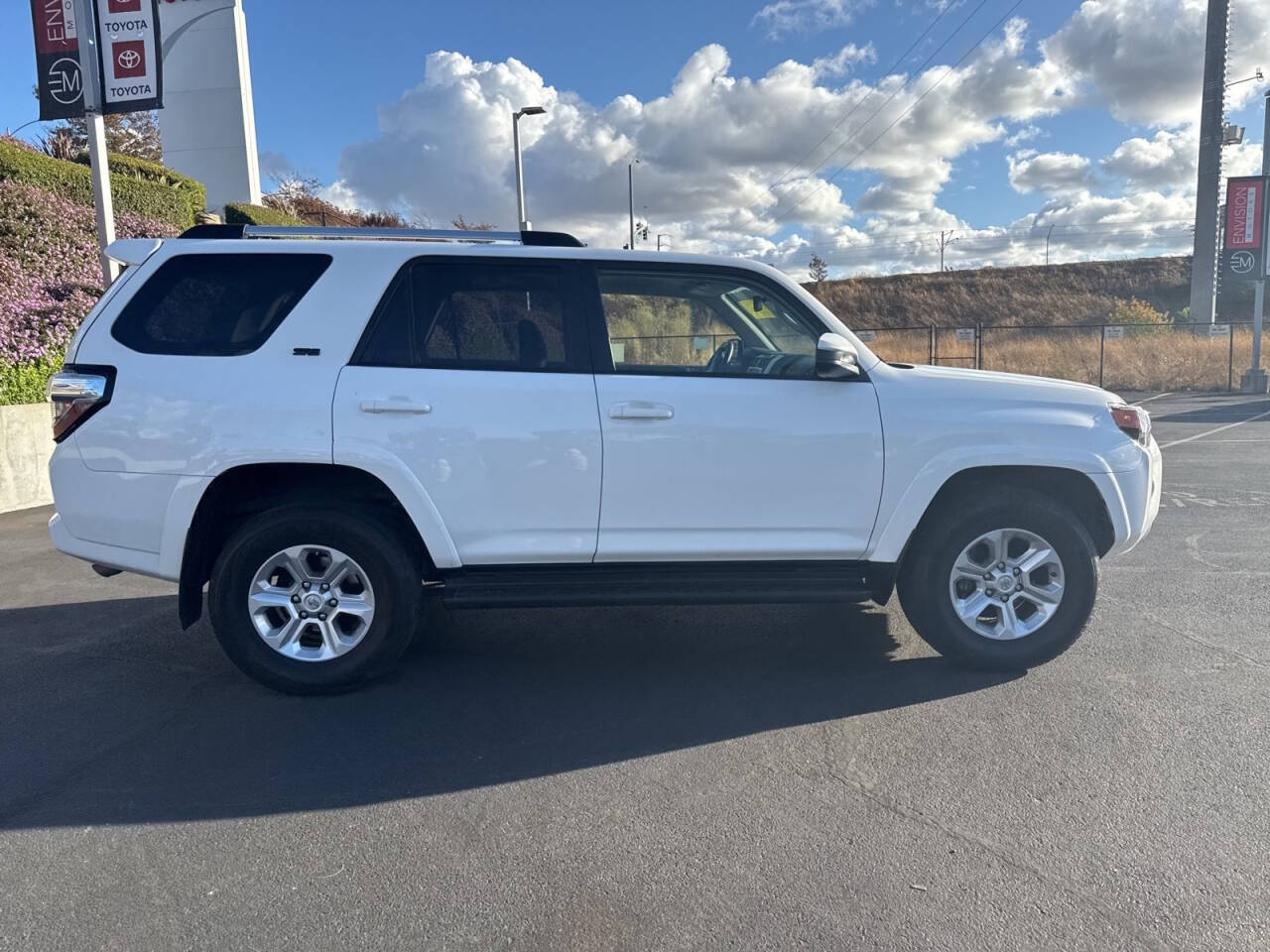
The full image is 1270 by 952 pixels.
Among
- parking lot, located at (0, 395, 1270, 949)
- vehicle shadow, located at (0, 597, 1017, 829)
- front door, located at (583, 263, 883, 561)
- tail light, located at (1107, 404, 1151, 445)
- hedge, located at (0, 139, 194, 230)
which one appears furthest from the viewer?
hedge, located at (0, 139, 194, 230)

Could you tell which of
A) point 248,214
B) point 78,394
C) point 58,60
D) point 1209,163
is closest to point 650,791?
point 78,394

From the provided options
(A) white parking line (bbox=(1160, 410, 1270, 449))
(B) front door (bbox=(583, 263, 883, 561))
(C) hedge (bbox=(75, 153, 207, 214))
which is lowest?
(A) white parking line (bbox=(1160, 410, 1270, 449))

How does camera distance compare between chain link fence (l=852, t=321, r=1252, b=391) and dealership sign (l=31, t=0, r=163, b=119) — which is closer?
dealership sign (l=31, t=0, r=163, b=119)

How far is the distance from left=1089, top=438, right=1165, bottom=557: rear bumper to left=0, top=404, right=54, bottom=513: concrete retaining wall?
8.84 meters

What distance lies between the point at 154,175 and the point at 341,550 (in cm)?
1787

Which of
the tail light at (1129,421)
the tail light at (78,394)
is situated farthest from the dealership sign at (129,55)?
the tail light at (1129,421)

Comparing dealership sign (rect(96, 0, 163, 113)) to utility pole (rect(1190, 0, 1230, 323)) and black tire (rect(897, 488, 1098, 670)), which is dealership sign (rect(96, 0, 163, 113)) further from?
utility pole (rect(1190, 0, 1230, 323))

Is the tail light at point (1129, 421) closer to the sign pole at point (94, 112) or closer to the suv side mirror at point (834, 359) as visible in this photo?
the suv side mirror at point (834, 359)

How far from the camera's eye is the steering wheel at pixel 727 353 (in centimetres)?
433

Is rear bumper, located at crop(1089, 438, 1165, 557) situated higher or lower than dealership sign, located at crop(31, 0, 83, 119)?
lower

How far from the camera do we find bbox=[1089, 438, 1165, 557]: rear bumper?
14.1 feet

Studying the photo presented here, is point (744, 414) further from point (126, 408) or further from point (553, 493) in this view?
point (126, 408)

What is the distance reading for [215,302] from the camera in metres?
4.11

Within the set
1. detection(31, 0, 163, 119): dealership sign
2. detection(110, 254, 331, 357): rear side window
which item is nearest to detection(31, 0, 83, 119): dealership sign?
detection(31, 0, 163, 119): dealership sign
